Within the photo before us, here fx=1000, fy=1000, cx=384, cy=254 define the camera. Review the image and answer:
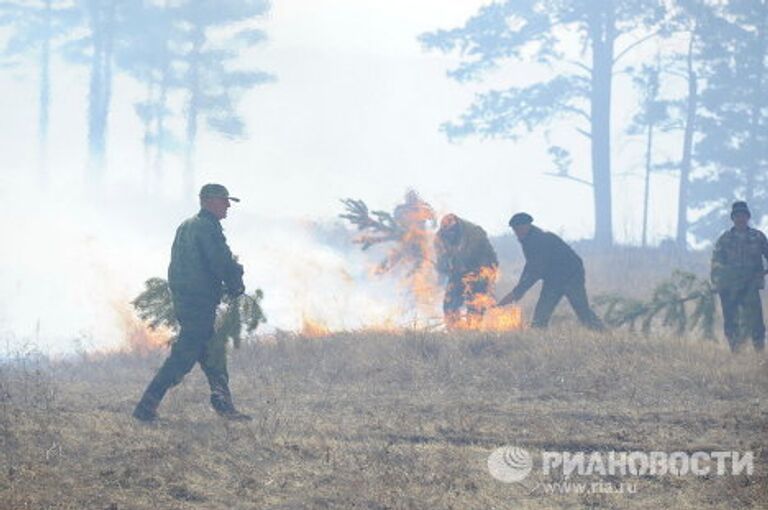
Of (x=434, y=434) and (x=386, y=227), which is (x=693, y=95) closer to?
(x=386, y=227)

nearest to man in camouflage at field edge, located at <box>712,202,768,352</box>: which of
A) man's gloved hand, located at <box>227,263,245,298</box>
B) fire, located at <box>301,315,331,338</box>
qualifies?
fire, located at <box>301,315,331,338</box>

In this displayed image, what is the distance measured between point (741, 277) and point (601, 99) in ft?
68.6

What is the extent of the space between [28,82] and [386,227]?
43.0 metres

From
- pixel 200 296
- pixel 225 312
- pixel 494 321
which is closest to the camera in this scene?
pixel 200 296

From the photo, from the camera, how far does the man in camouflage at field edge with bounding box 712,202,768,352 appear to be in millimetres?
12820

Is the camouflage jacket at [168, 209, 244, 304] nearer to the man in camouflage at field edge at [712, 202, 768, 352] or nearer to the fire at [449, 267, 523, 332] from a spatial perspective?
the fire at [449, 267, 523, 332]

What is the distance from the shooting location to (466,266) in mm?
14609

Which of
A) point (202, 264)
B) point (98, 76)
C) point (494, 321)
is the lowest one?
point (494, 321)

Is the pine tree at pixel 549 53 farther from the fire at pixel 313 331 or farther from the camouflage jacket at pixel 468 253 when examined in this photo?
the fire at pixel 313 331

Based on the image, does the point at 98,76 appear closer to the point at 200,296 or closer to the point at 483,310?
the point at 483,310

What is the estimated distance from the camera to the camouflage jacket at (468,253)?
14.6m

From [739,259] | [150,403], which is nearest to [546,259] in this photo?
[739,259]

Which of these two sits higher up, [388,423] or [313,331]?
[313,331]

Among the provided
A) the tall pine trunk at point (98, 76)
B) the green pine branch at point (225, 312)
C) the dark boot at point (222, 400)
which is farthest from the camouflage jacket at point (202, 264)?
the tall pine trunk at point (98, 76)
